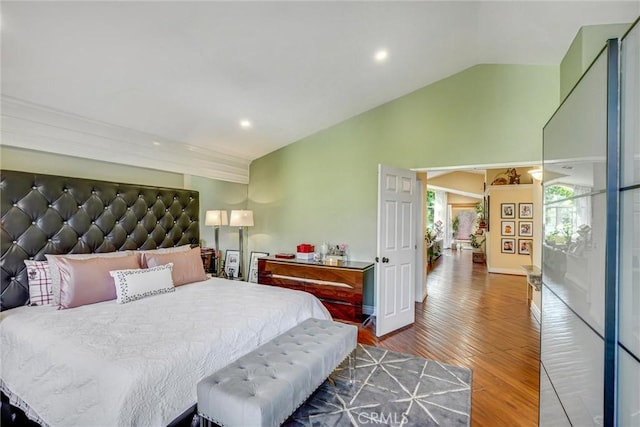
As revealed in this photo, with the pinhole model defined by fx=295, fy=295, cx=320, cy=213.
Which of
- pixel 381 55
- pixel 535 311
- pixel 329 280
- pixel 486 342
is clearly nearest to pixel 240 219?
pixel 329 280

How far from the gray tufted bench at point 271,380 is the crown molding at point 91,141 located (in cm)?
265

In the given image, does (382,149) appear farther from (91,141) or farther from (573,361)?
(91,141)

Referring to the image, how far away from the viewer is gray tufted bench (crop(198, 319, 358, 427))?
155 centimetres

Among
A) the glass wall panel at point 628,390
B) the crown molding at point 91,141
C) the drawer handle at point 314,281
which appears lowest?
the drawer handle at point 314,281

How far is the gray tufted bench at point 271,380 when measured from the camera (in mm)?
1546

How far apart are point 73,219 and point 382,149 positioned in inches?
150

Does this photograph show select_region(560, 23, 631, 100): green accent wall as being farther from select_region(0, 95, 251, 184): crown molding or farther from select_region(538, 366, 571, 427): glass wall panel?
select_region(0, 95, 251, 184): crown molding

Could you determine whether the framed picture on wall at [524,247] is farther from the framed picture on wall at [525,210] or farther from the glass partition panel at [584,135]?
the glass partition panel at [584,135]

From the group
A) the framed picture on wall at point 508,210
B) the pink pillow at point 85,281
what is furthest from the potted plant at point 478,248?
the pink pillow at point 85,281

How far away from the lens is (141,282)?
8.80 feet

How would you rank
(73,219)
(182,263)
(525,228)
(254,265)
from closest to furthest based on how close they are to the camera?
(73,219)
(182,263)
(254,265)
(525,228)

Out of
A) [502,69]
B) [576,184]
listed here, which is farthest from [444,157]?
[576,184]

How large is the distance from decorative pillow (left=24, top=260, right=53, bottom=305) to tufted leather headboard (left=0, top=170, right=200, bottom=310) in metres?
0.08

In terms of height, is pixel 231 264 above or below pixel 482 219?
below
